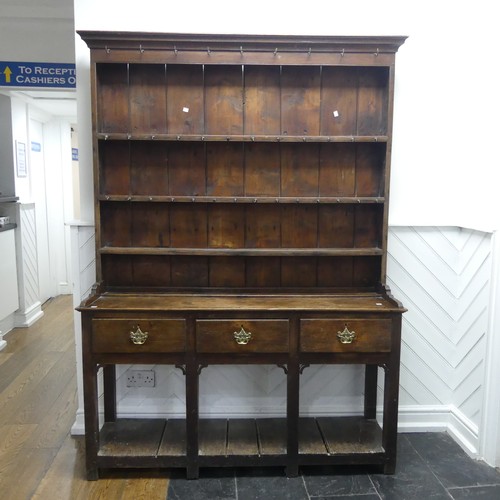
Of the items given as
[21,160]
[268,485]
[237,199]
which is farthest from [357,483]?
[21,160]

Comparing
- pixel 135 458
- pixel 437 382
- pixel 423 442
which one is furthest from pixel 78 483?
pixel 437 382

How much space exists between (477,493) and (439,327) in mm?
849

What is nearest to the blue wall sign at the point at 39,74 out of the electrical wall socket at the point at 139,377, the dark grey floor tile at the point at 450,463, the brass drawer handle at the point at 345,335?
the electrical wall socket at the point at 139,377

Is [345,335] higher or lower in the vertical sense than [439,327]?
higher

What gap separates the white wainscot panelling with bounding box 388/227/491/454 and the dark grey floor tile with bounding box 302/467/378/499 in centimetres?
56

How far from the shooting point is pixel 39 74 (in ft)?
13.2

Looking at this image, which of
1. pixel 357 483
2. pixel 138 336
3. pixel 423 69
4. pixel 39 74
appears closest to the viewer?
pixel 138 336

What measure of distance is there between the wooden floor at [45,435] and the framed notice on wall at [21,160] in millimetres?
1702

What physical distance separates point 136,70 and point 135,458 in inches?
74.4

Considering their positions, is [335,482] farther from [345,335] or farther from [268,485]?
[345,335]

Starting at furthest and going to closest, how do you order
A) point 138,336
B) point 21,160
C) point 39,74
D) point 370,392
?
point 21,160
point 39,74
point 370,392
point 138,336

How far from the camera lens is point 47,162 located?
5.82 meters

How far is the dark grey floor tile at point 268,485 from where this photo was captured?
2.22m

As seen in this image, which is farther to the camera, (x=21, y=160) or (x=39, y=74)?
(x=21, y=160)
